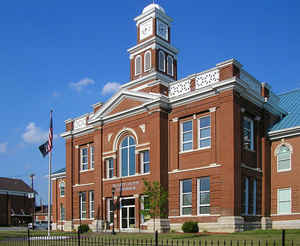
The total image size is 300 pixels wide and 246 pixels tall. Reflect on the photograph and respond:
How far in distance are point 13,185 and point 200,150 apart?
6739 centimetres

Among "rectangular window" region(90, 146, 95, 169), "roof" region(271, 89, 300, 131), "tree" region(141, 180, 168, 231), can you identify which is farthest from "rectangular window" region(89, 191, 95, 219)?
"roof" region(271, 89, 300, 131)

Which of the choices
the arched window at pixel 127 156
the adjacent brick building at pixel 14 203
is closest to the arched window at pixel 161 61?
the arched window at pixel 127 156

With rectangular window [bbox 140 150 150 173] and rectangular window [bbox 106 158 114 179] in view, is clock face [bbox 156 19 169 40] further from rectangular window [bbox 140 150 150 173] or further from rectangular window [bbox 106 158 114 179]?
rectangular window [bbox 106 158 114 179]

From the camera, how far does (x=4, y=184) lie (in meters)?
83.4

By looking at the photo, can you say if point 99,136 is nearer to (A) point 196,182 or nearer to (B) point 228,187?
(A) point 196,182

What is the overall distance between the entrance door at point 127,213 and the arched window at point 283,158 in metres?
12.0

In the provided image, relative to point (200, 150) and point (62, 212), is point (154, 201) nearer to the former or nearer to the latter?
point (200, 150)

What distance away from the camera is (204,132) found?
2870cm

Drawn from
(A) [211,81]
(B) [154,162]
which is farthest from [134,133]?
(A) [211,81]

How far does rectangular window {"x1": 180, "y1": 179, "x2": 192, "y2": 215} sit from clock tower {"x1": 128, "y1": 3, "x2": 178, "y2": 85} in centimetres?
1107

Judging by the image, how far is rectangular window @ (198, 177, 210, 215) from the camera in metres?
27.6

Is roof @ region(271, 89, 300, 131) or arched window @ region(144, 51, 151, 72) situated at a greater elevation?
arched window @ region(144, 51, 151, 72)

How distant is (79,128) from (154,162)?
12883mm

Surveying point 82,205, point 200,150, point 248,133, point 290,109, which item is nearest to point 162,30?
point 290,109
